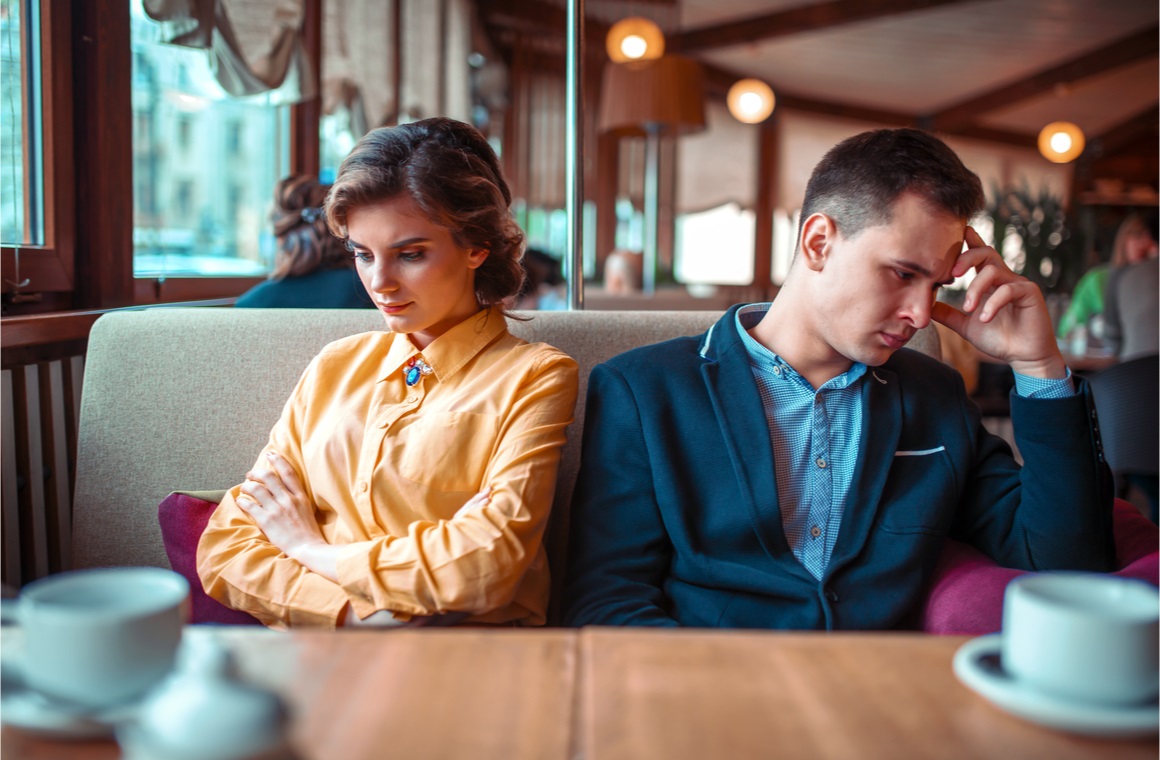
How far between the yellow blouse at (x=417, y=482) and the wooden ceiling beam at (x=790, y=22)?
676 cm

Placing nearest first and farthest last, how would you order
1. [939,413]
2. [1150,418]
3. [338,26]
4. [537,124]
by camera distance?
[939,413] < [1150,418] < [338,26] < [537,124]

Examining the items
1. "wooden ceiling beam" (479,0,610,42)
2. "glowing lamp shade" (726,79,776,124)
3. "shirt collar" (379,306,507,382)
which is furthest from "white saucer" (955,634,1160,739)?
"glowing lamp shade" (726,79,776,124)

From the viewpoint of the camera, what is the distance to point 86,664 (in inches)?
22.8

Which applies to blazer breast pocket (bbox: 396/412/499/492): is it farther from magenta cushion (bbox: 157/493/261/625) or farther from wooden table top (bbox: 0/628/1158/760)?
wooden table top (bbox: 0/628/1158/760)

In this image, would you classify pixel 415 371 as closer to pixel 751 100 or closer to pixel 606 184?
pixel 751 100

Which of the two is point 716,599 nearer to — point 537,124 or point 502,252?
point 502,252

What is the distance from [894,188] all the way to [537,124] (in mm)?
7371

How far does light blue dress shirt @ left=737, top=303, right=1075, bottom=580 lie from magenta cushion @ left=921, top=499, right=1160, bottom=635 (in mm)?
166

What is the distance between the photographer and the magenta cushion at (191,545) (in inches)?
54.4

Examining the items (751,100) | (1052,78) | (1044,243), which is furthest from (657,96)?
(1052,78)

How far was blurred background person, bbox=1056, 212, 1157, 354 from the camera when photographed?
15.0 feet

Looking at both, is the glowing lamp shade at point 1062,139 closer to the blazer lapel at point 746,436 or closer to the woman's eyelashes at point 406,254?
the blazer lapel at point 746,436

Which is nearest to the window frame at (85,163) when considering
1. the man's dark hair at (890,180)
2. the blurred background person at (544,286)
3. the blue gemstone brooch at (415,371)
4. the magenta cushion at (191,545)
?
the magenta cushion at (191,545)

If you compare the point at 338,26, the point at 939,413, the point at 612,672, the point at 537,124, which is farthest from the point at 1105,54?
the point at 612,672
